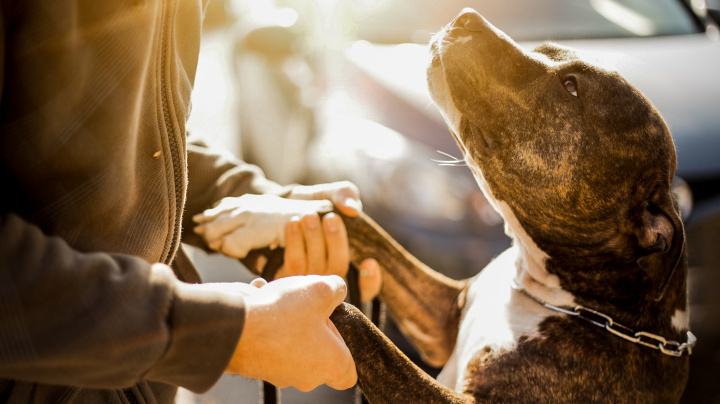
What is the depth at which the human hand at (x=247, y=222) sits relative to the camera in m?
2.12

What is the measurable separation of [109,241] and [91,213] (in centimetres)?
9

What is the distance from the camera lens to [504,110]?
228 cm

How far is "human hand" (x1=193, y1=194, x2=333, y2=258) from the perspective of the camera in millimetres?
2117

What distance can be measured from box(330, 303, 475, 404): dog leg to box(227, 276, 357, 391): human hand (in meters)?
0.36

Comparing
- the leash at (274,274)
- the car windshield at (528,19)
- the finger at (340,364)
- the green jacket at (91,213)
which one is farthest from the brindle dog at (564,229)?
the car windshield at (528,19)

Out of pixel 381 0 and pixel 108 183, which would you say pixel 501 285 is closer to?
pixel 108 183

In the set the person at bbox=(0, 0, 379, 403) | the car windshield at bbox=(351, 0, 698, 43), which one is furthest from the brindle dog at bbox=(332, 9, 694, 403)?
the car windshield at bbox=(351, 0, 698, 43)

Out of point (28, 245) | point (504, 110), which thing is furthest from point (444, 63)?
point (28, 245)

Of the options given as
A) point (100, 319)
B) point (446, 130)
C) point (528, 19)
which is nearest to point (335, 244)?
point (100, 319)

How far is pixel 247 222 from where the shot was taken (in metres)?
2.13

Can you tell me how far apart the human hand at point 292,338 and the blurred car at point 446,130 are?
65.9 inches

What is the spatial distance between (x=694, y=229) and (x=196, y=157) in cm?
270

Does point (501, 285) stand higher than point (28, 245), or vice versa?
point (28, 245)

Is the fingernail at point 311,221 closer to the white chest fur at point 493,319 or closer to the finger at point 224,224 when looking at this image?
the finger at point 224,224
